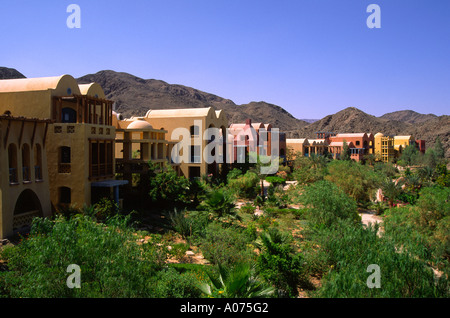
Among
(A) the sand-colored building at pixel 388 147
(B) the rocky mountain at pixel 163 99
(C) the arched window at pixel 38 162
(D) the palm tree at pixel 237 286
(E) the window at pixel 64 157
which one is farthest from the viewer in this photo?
(B) the rocky mountain at pixel 163 99

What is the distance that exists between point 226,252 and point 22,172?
1081 cm

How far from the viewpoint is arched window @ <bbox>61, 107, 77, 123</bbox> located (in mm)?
21472

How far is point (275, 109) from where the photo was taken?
15288cm

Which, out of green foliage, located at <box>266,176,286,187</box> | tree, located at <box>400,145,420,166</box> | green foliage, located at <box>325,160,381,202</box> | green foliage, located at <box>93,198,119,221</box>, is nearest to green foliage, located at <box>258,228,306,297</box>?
green foliage, located at <box>93,198,119,221</box>

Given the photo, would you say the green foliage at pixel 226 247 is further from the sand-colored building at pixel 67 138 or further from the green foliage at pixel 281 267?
the sand-colored building at pixel 67 138

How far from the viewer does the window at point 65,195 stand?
20016 millimetres

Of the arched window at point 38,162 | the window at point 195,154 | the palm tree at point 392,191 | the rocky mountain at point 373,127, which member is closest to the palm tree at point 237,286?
the arched window at point 38,162

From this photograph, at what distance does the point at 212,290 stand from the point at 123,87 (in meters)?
132

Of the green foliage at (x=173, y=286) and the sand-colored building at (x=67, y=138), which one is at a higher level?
the sand-colored building at (x=67, y=138)

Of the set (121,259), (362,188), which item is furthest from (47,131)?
(362,188)

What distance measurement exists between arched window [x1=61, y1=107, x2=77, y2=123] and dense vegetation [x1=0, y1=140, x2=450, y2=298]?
19.7 ft

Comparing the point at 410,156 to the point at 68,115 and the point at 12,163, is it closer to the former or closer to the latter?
the point at 68,115

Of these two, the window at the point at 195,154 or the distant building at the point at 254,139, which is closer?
the window at the point at 195,154

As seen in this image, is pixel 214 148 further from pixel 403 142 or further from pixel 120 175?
pixel 403 142
